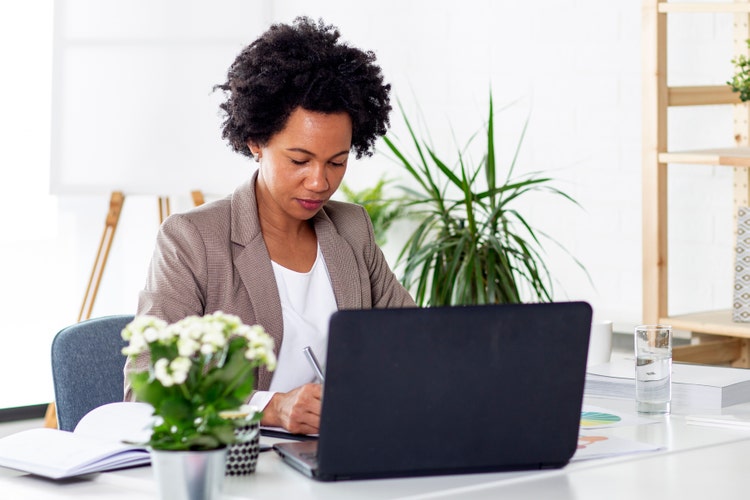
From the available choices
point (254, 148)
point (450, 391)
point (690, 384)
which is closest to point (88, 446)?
point (450, 391)

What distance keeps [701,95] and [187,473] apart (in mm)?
2152

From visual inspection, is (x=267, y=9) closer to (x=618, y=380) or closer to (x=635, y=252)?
(x=635, y=252)

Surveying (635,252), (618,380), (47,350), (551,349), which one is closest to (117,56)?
(47,350)

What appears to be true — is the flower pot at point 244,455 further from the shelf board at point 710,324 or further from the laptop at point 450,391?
the shelf board at point 710,324

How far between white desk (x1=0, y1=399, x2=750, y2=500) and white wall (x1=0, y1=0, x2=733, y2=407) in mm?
1764

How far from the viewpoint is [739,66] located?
3023 millimetres

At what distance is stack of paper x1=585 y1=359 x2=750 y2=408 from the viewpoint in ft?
6.72

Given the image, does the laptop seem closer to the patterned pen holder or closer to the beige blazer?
the beige blazer

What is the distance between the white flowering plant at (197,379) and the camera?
51.4 inches

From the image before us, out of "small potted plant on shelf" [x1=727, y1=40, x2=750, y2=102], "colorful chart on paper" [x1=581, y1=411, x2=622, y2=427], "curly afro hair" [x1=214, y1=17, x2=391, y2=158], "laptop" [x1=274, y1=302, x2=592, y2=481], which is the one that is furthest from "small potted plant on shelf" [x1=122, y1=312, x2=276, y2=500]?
"small potted plant on shelf" [x1=727, y1=40, x2=750, y2=102]

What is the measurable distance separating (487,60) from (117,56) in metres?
1.14

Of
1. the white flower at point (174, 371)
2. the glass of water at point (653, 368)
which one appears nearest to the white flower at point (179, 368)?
the white flower at point (174, 371)

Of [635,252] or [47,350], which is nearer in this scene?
[635,252]

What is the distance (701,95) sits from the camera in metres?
3.10
